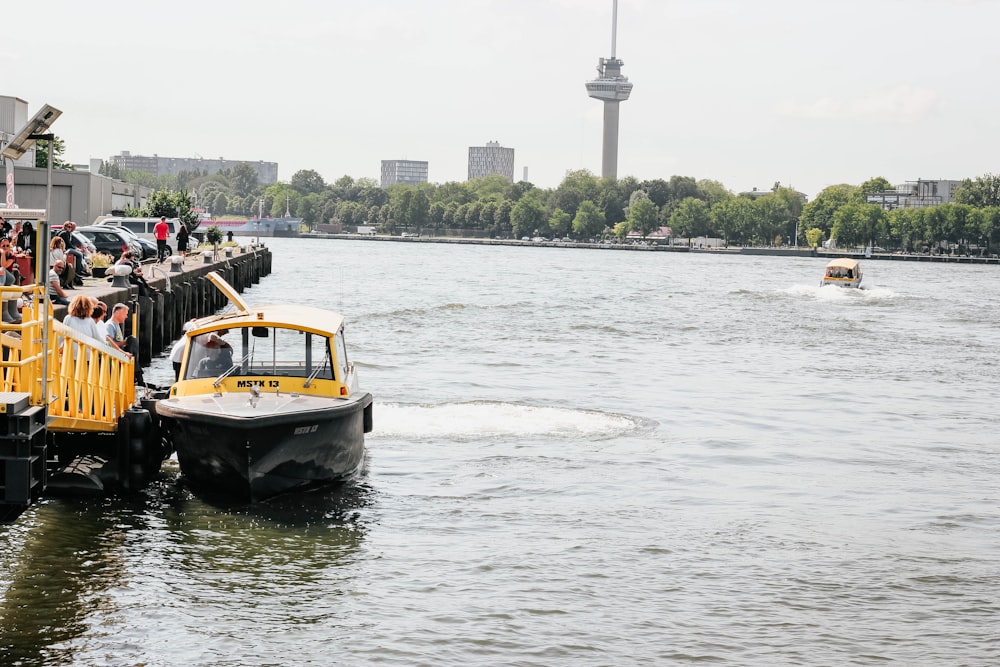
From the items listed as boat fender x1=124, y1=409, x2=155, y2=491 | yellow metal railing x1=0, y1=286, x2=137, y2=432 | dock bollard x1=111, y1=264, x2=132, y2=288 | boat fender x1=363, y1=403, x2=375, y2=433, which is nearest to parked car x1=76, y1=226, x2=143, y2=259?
dock bollard x1=111, y1=264, x2=132, y2=288

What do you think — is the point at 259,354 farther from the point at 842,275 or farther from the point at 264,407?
the point at 842,275

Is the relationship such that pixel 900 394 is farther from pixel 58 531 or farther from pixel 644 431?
pixel 58 531

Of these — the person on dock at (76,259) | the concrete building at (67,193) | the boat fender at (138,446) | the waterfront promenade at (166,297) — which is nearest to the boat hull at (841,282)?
the waterfront promenade at (166,297)

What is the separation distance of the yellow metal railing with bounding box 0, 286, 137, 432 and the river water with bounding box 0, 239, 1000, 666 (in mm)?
1297

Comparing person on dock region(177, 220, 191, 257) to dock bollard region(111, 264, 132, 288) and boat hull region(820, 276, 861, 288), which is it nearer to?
dock bollard region(111, 264, 132, 288)

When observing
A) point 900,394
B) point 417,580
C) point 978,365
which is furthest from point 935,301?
point 417,580

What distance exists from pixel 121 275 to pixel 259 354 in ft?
48.1

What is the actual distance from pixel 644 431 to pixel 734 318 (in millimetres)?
40650

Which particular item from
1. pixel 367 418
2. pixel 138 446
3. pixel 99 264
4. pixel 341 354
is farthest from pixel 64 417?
pixel 99 264

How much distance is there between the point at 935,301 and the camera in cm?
9069

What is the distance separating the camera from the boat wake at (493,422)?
24578 millimetres

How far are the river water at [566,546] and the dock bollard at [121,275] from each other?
2.38 metres

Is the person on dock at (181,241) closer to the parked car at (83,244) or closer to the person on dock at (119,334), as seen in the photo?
the parked car at (83,244)

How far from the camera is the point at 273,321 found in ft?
60.0
